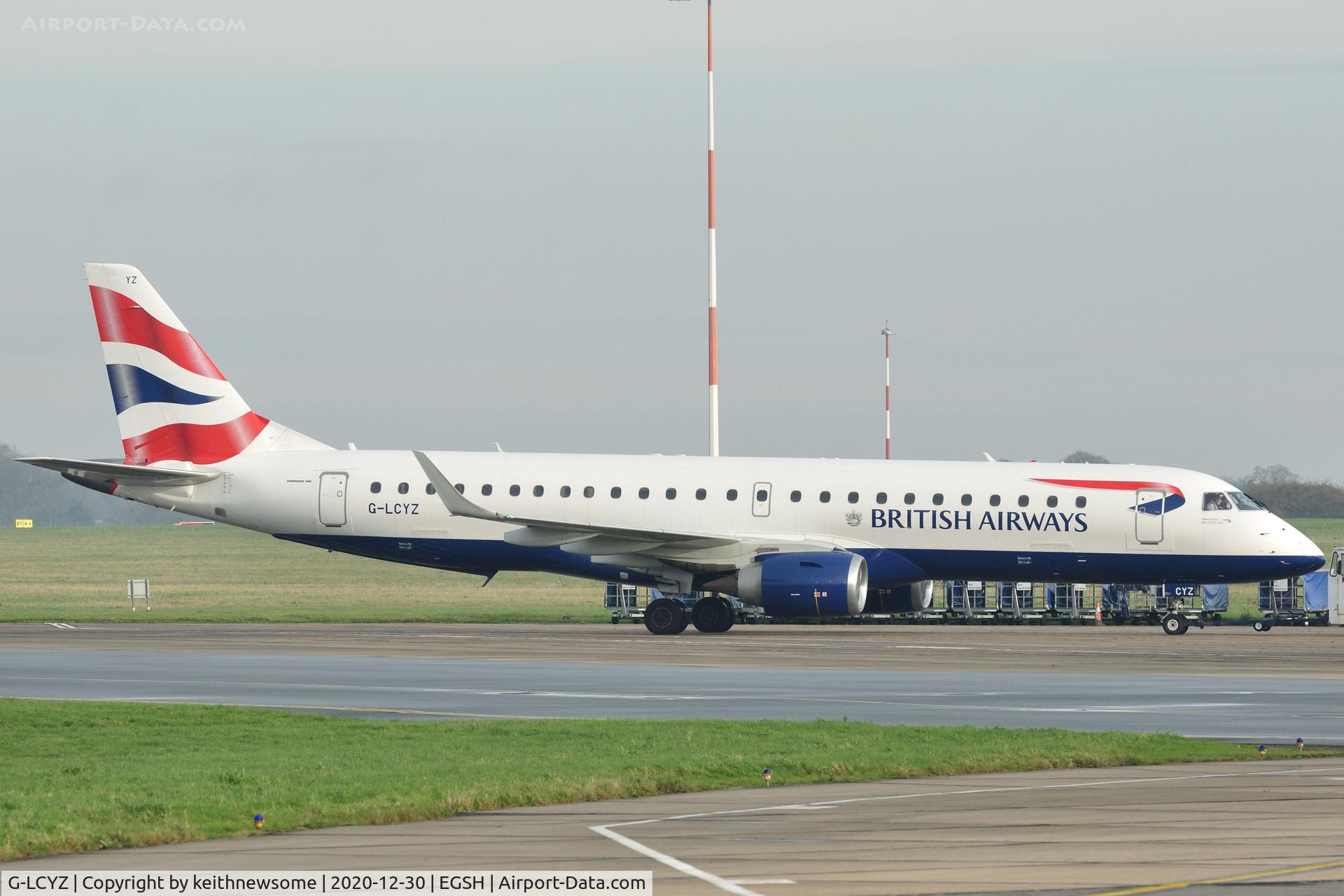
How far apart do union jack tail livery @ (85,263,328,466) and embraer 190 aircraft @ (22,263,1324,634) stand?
0.16ft

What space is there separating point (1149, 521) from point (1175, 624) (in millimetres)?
2879

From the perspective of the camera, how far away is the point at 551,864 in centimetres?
1203

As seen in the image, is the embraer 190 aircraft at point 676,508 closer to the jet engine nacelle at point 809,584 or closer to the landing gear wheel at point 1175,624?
the jet engine nacelle at point 809,584

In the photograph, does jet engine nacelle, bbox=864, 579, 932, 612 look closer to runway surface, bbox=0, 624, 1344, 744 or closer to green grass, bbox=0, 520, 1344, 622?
runway surface, bbox=0, 624, 1344, 744

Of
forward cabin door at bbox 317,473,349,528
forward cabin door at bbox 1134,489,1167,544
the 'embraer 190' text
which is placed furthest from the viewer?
forward cabin door at bbox 317,473,349,528

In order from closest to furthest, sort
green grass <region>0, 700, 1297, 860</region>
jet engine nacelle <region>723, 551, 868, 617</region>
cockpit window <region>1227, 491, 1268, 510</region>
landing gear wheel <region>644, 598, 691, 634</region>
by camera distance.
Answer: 1. green grass <region>0, 700, 1297, 860</region>
2. jet engine nacelle <region>723, 551, 868, 617</region>
3. cockpit window <region>1227, 491, 1268, 510</region>
4. landing gear wheel <region>644, 598, 691, 634</region>

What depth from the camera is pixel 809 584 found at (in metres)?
40.5

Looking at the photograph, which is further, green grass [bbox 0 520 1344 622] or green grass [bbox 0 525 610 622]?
green grass [bbox 0 520 1344 622]

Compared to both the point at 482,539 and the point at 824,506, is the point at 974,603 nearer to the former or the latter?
the point at 824,506

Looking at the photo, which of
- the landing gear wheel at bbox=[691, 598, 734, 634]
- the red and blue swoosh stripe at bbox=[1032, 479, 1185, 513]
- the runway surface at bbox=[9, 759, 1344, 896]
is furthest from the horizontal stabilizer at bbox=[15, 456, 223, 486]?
the runway surface at bbox=[9, 759, 1344, 896]

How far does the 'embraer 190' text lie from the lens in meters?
41.9

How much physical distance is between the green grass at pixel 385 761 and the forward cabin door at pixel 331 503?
2136 centimetres

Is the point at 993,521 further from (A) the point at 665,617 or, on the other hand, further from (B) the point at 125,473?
(B) the point at 125,473

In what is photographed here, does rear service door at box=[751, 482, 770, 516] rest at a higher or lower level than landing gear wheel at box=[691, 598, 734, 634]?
higher
